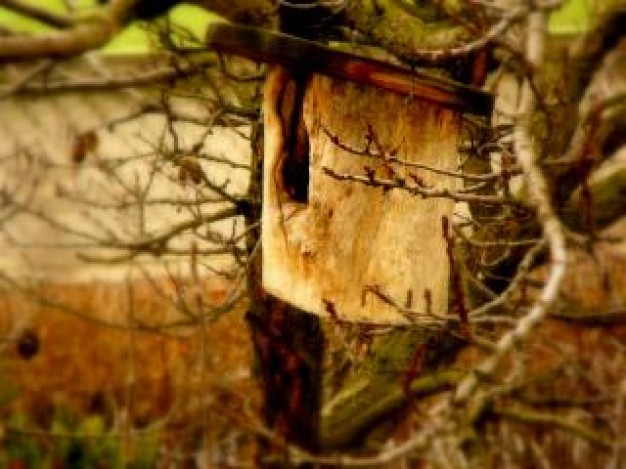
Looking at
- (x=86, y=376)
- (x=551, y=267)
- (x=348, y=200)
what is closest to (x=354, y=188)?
(x=348, y=200)

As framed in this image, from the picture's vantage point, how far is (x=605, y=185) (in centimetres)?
407

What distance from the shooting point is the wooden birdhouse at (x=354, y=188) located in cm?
235

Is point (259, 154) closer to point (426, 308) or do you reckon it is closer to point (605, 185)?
point (426, 308)

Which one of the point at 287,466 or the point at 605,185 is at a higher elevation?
the point at 605,185

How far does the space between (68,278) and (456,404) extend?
24.8 feet

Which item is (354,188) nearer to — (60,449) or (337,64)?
(337,64)

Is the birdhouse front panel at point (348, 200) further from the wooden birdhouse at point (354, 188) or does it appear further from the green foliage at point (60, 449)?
the green foliage at point (60, 449)

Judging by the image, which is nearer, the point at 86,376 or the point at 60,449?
the point at 60,449

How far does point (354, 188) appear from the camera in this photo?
2.41 metres

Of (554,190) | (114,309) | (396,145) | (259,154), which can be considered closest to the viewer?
(396,145)

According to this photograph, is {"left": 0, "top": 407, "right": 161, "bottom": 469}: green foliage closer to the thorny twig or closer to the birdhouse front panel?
the birdhouse front panel

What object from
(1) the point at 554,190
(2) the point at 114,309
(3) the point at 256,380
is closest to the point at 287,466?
(3) the point at 256,380

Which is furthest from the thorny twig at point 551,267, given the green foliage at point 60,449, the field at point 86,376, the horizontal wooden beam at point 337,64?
the green foliage at point 60,449

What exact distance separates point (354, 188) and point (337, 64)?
1.03ft
